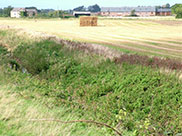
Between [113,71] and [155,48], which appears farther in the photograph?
[155,48]

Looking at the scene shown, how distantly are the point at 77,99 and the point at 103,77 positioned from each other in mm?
2361

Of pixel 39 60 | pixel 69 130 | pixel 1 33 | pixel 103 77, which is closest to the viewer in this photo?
pixel 69 130

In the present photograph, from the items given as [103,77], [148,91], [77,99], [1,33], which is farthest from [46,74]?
[1,33]

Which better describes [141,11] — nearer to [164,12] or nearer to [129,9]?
[129,9]

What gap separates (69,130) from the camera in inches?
190

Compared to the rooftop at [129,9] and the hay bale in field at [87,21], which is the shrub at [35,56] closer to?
the hay bale in field at [87,21]

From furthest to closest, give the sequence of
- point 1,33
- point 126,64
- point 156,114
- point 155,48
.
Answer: point 1,33, point 155,48, point 126,64, point 156,114

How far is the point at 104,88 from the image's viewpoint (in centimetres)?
1085

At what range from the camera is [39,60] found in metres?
15.0

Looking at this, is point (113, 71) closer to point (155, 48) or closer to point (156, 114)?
point (156, 114)

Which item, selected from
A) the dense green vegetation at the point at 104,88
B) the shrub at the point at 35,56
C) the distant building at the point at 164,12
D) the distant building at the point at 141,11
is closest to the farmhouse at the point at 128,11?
the distant building at the point at 141,11

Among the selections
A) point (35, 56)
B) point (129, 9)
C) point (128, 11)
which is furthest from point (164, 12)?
point (35, 56)

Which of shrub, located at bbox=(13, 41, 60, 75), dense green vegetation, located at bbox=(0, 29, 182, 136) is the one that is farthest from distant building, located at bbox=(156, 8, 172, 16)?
dense green vegetation, located at bbox=(0, 29, 182, 136)

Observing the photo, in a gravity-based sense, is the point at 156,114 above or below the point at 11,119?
below
